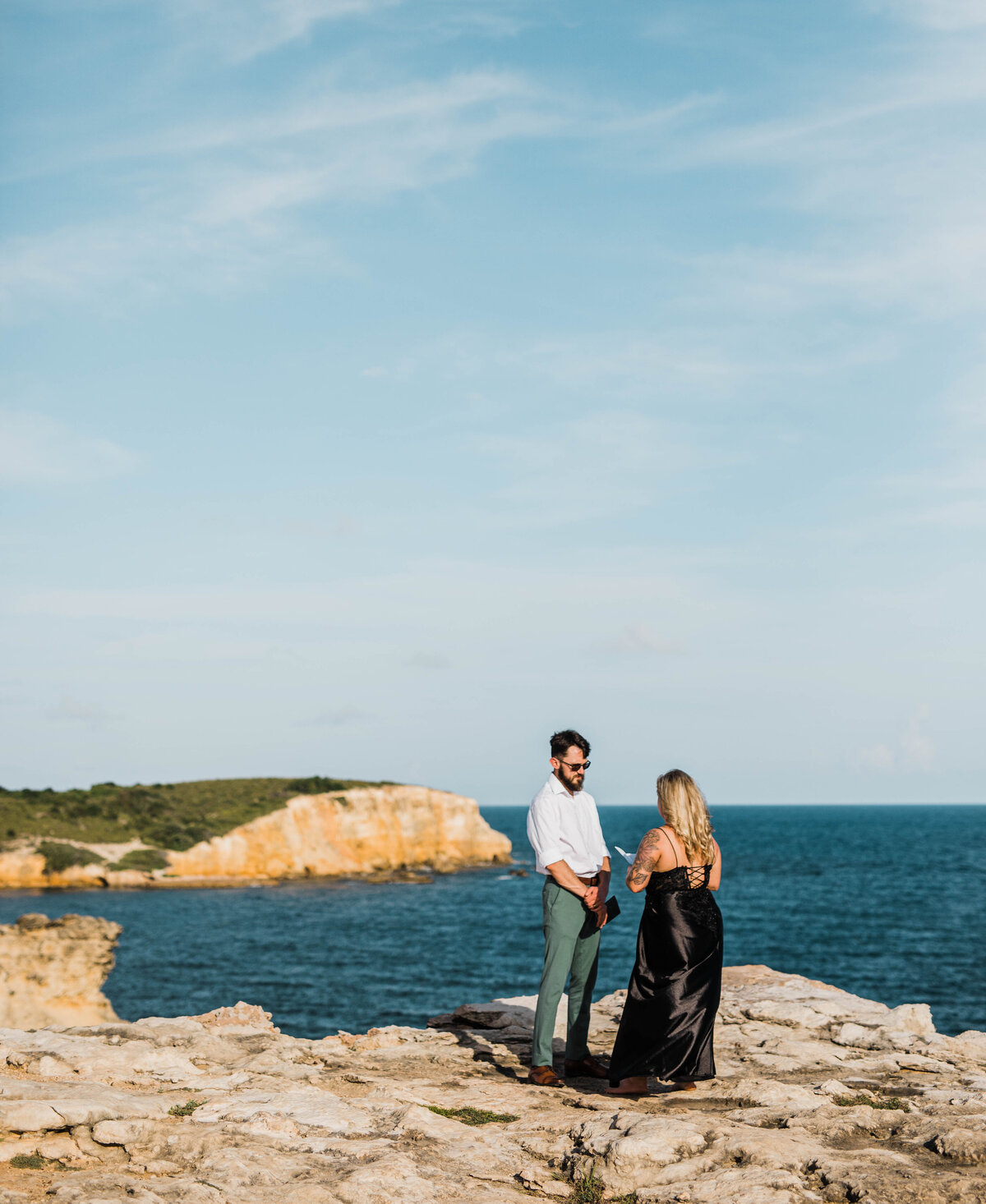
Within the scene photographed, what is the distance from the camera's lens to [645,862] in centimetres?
711

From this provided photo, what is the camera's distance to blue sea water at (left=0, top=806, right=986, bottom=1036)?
3719cm

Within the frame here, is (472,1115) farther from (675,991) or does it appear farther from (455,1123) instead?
(675,991)

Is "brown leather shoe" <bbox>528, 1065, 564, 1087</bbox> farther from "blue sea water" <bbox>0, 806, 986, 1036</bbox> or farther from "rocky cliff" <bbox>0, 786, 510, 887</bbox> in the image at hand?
"rocky cliff" <bbox>0, 786, 510, 887</bbox>

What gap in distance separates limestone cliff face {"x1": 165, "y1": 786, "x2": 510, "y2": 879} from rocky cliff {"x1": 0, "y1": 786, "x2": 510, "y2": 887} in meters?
0.08

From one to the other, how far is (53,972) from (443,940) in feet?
105

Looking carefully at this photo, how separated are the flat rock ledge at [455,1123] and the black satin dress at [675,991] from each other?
271 millimetres

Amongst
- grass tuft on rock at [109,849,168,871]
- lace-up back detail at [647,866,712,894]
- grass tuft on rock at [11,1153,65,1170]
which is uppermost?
lace-up back detail at [647,866,712,894]

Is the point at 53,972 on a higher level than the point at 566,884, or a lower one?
lower

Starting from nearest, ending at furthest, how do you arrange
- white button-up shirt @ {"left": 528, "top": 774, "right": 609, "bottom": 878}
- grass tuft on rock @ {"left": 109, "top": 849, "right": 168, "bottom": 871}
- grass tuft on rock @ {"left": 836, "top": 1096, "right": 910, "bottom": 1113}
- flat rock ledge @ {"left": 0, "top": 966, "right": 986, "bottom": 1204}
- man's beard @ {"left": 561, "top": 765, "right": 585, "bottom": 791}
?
flat rock ledge @ {"left": 0, "top": 966, "right": 986, "bottom": 1204} < grass tuft on rock @ {"left": 836, "top": 1096, "right": 910, "bottom": 1113} < white button-up shirt @ {"left": 528, "top": 774, "right": 609, "bottom": 878} < man's beard @ {"left": 561, "top": 765, "right": 585, "bottom": 791} < grass tuft on rock @ {"left": 109, "top": 849, "right": 168, "bottom": 871}

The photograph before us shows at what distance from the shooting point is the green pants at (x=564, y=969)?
7539mm

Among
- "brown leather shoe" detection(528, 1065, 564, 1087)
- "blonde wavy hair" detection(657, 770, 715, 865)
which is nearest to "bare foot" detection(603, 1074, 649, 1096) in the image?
"brown leather shoe" detection(528, 1065, 564, 1087)

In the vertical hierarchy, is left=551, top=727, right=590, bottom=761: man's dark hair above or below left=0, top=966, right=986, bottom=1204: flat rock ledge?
above

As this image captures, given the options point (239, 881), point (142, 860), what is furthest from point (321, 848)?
point (142, 860)

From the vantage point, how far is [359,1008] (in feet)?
117
